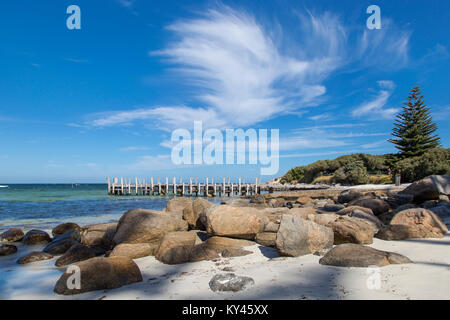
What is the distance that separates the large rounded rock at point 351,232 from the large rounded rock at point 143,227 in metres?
3.65

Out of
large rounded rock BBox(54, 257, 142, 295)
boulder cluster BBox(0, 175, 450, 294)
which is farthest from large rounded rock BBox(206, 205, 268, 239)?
large rounded rock BBox(54, 257, 142, 295)

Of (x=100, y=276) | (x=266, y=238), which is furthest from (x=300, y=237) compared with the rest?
(x=100, y=276)

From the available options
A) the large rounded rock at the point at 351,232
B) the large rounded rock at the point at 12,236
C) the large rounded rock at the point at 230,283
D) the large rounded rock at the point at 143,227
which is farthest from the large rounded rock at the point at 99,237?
the large rounded rock at the point at 351,232

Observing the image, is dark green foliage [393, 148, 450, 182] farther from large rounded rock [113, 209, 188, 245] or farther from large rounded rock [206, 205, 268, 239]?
large rounded rock [113, 209, 188, 245]

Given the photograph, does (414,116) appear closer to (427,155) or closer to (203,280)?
(427,155)

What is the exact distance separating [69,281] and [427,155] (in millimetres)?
34841

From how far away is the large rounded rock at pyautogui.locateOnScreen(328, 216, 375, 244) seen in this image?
504 centimetres

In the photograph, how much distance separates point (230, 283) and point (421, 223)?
4638 millimetres

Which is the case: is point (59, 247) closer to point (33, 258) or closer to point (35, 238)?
point (33, 258)

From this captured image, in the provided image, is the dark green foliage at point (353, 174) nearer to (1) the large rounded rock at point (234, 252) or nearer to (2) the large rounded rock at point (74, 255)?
(1) the large rounded rock at point (234, 252)

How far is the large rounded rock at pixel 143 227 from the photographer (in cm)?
576

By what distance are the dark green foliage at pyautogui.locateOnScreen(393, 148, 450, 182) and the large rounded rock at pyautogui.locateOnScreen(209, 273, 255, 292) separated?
99.9ft

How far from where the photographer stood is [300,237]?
4.61 meters
